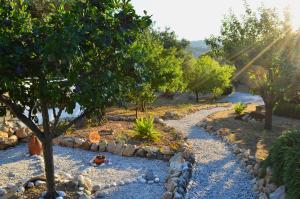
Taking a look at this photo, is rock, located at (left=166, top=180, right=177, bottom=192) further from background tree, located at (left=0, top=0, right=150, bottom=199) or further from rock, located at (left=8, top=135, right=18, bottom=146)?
rock, located at (left=8, top=135, right=18, bottom=146)

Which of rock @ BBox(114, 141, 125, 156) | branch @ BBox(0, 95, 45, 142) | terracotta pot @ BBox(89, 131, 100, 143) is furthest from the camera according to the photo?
terracotta pot @ BBox(89, 131, 100, 143)

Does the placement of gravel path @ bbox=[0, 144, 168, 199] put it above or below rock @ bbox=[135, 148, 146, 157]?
below

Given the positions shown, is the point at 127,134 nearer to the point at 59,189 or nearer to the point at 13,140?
the point at 13,140

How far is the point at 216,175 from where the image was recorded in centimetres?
1272

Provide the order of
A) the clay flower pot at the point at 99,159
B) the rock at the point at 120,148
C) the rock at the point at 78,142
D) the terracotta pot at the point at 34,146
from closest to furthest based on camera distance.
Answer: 1. the clay flower pot at the point at 99,159
2. the terracotta pot at the point at 34,146
3. the rock at the point at 120,148
4. the rock at the point at 78,142

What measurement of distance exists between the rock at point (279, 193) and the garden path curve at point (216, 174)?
106 centimetres

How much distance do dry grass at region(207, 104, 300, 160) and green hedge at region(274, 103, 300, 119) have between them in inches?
36.2

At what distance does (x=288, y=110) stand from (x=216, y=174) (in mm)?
18209

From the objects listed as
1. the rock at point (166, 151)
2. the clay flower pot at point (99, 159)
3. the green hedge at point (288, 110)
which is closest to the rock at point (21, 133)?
the clay flower pot at point (99, 159)

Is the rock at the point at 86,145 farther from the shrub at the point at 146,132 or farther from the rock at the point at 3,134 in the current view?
the rock at the point at 3,134

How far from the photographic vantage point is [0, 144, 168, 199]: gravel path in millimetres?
11773

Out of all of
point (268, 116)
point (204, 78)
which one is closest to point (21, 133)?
point (268, 116)

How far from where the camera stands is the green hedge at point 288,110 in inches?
1122

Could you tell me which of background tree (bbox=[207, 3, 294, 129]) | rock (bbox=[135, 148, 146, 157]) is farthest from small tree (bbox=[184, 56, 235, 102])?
rock (bbox=[135, 148, 146, 157])
